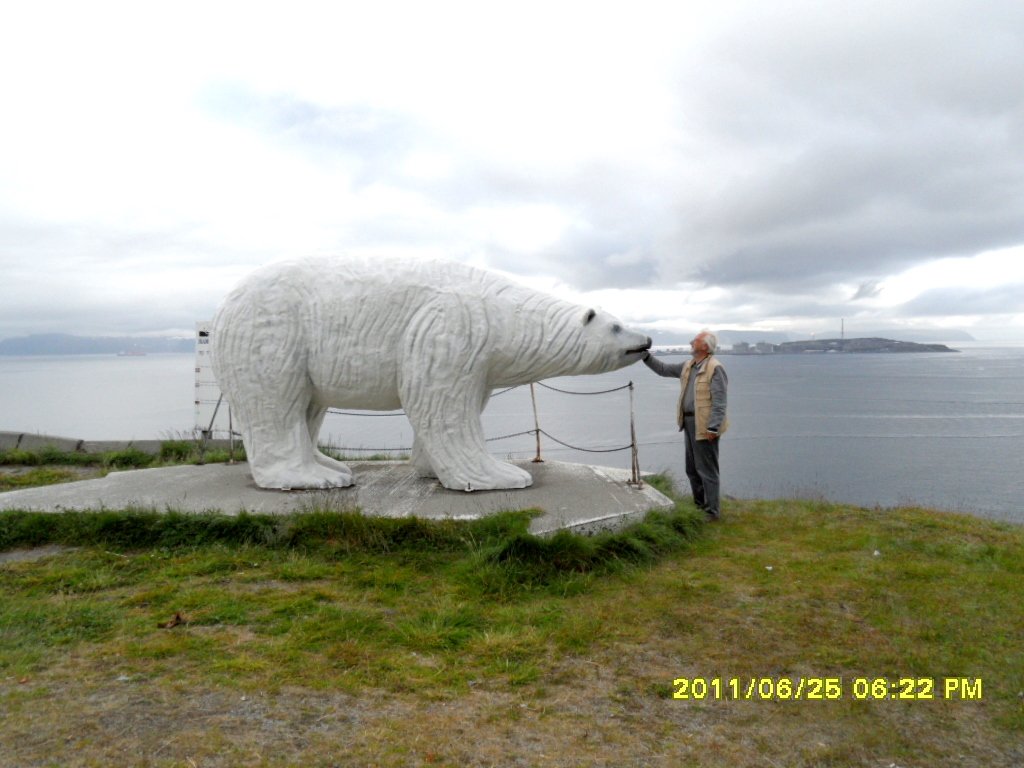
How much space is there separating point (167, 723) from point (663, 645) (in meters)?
2.37

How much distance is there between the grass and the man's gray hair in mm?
1579

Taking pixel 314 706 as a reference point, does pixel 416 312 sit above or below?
above

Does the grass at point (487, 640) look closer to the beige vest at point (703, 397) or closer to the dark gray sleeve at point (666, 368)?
the beige vest at point (703, 397)

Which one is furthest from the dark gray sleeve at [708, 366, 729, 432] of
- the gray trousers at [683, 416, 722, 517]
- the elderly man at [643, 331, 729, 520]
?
the gray trousers at [683, 416, 722, 517]

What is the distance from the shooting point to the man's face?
6352 millimetres

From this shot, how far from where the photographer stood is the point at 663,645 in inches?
143

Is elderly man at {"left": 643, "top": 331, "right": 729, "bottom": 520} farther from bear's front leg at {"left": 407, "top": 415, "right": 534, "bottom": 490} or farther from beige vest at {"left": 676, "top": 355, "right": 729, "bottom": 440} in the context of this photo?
→ bear's front leg at {"left": 407, "top": 415, "right": 534, "bottom": 490}

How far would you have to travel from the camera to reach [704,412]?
20.2 feet

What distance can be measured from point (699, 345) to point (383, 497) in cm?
322

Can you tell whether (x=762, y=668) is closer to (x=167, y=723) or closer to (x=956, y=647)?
(x=956, y=647)

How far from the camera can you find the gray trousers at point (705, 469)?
6273mm

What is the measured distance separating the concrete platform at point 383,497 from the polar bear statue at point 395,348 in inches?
11.0

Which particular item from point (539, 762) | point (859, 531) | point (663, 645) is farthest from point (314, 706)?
point (859, 531)
